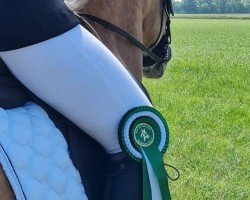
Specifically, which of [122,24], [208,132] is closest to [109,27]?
[122,24]

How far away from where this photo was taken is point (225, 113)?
9.30 m

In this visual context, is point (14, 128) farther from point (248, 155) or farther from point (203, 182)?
point (248, 155)

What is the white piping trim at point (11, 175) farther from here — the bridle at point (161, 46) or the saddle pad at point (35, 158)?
the bridle at point (161, 46)

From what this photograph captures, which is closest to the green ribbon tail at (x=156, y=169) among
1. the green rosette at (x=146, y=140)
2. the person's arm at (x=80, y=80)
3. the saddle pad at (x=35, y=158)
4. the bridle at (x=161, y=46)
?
the green rosette at (x=146, y=140)

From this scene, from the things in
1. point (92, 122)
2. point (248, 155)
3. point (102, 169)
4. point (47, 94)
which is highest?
point (47, 94)

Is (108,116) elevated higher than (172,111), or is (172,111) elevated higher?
(108,116)

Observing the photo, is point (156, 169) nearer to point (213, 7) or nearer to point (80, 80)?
point (80, 80)

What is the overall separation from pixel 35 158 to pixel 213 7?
486ft

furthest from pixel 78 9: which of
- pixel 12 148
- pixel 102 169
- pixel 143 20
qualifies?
pixel 12 148

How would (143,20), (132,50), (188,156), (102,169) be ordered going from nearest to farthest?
(102,169)
(132,50)
(143,20)
(188,156)

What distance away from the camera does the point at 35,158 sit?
6.31 feet

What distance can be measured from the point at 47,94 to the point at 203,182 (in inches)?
157

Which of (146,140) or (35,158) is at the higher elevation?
(35,158)

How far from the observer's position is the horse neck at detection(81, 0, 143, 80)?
2615 mm
